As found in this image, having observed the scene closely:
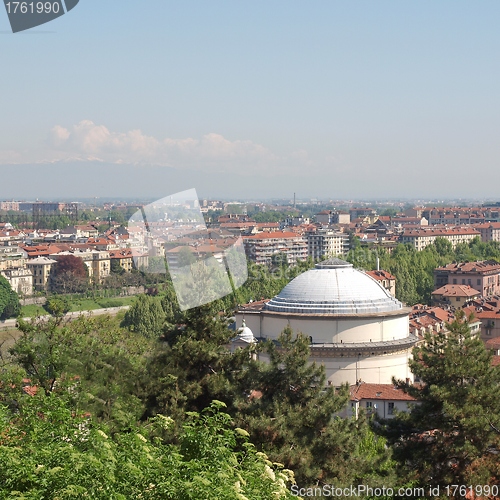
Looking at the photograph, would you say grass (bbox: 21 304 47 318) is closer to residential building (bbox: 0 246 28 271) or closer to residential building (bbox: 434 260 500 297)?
residential building (bbox: 0 246 28 271)

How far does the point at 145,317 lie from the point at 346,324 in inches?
671

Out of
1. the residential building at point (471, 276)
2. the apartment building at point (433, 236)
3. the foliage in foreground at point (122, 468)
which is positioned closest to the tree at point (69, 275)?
the residential building at point (471, 276)

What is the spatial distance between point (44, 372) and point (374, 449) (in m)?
4.98

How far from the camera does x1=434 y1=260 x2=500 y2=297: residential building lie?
1753 inches

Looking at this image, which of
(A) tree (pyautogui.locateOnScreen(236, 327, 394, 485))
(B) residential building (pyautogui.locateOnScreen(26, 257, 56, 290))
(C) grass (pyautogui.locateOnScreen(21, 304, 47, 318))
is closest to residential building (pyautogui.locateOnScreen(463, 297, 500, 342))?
(C) grass (pyautogui.locateOnScreen(21, 304, 47, 318))

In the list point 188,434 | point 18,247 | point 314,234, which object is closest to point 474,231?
point 314,234

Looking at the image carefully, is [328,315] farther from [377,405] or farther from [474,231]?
[474,231]

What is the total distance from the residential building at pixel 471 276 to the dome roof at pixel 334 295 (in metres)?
25.4

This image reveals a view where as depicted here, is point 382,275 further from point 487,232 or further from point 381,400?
point 487,232

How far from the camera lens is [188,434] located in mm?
7930

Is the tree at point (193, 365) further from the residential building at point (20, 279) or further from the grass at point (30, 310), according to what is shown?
the residential building at point (20, 279)

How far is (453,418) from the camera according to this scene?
34.7 feet

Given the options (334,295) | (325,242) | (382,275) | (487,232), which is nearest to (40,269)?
(382,275)

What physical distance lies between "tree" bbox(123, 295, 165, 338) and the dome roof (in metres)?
14.5
